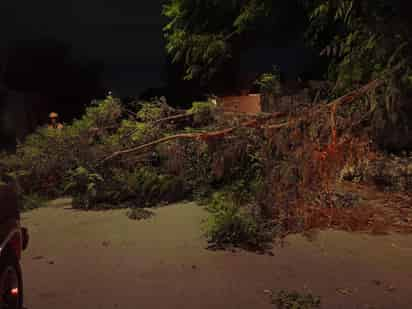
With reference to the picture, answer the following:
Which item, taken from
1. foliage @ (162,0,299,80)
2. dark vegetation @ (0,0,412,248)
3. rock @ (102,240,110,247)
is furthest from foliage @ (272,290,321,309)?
foliage @ (162,0,299,80)

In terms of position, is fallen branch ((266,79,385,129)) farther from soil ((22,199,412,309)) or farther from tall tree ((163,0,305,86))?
tall tree ((163,0,305,86))

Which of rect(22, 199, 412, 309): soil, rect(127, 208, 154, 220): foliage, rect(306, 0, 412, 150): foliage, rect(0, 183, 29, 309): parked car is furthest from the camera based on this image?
rect(127, 208, 154, 220): foliage

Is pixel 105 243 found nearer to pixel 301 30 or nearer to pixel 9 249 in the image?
pixel 9 249

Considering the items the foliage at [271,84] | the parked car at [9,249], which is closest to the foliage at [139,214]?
the foliage at [271,84]

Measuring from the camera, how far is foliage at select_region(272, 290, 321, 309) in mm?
3850

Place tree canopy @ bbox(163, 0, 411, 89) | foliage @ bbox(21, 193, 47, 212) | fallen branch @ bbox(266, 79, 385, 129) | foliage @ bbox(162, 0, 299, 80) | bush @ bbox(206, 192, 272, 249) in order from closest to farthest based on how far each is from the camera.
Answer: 1. bush @ bbox(206, 192, 272, 249)
2. fallen branch @ bbox(266, 79, 385, 129)
3. tree canopy @ bbox(163, 0, 411, 89)
4. foliage @ bbox(21, 193, 47, 212)
5. foliage @ bbox(162, 0, 299, 80)

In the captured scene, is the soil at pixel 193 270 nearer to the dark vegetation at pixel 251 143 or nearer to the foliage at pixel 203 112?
the dark vegetation at pixel 251 143

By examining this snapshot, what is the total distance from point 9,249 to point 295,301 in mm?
2372

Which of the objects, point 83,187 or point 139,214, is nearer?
point 139,214

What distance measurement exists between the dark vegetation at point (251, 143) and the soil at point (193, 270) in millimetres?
483

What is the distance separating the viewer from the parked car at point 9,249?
10.6ft

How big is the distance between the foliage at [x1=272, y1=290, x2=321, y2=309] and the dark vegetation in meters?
1.44

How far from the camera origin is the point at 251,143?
292 inches

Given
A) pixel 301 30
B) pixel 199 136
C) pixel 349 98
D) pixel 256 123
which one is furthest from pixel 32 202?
pixel 301 30
